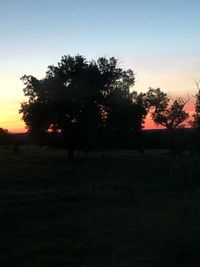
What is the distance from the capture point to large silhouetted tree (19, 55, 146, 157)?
2482 inches

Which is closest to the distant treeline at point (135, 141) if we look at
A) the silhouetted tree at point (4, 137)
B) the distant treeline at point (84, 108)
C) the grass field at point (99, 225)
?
the distant treeline at point (84, 108)

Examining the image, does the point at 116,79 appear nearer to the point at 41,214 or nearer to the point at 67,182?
the point at 67,182

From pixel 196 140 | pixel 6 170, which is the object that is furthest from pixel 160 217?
pixel 196 140

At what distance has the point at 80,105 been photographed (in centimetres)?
6412

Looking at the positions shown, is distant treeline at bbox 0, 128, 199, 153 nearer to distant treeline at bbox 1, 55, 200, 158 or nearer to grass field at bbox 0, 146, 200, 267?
distant treeline at bbox 1, 55, 200, 158

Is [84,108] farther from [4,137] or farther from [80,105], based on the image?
[4,137]

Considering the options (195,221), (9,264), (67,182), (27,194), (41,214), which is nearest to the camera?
(9,264)

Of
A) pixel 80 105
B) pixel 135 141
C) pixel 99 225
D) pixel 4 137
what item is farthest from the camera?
pixel 4 137

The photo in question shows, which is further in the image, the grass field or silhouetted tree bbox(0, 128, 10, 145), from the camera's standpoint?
silhouetted tree bbox(0, 128, 10, 145)

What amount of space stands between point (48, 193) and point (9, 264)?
14.7 metres

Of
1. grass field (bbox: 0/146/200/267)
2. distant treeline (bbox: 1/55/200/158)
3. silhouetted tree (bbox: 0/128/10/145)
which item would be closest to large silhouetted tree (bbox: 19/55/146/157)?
distant treeline (bbox: 1/55/200/158)

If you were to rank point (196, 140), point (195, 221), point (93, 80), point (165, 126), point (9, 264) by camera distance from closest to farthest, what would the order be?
point (9, 264), point (195, 221), point (93, 80), point (196, 140), point (165, 126)

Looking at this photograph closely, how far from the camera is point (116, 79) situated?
69.2 metres

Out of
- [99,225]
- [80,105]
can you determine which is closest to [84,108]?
[80,105]
